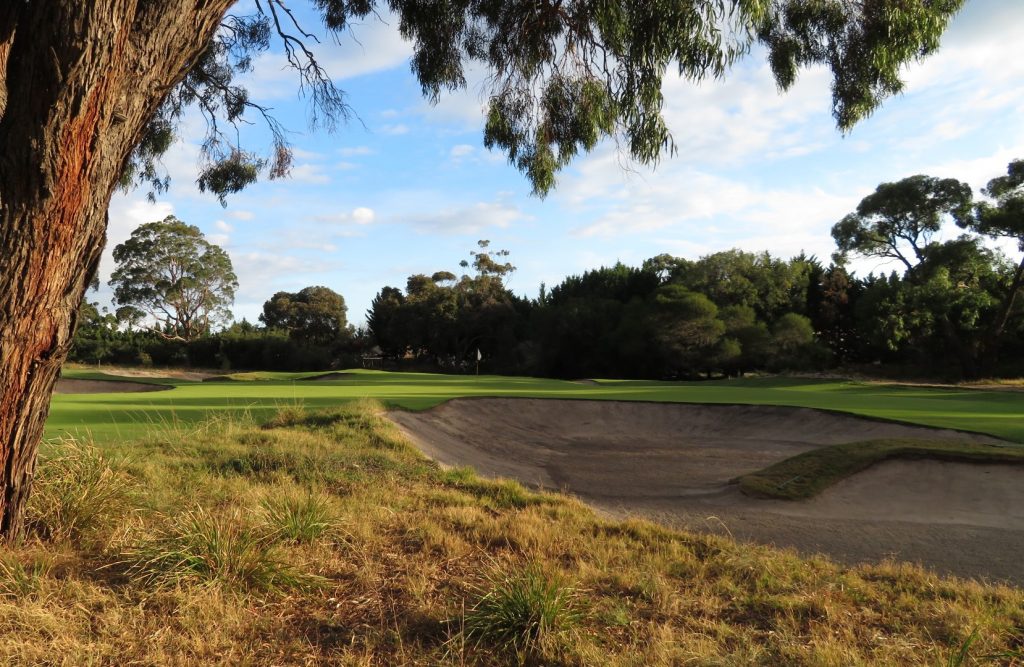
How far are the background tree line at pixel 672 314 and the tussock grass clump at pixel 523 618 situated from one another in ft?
115

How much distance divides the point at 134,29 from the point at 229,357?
45745 millimetres

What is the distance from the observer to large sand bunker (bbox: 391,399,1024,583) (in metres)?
6.77

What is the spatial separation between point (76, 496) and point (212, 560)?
1.61 m

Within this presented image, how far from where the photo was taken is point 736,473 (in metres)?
10.8

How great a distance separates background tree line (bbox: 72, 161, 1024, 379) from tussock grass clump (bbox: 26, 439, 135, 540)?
34.5 meters

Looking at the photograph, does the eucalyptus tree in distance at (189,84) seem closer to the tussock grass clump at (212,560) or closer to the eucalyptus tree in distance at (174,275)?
the tussock grass clump at (212,560)

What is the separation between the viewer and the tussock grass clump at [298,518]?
480 cm

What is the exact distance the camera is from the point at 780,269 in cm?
4250

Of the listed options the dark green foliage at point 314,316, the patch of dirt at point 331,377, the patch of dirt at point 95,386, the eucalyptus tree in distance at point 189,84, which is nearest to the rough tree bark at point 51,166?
the eucalyptus tree in distance at point 189,84

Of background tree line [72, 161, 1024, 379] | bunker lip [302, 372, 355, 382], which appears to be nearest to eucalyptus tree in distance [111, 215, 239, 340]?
background tree line [72, 161, 1024, 379]

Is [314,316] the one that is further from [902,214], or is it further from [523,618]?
[523,618]

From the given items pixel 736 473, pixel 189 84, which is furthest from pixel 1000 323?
pixel 189 84

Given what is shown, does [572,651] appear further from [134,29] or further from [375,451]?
[375,451]

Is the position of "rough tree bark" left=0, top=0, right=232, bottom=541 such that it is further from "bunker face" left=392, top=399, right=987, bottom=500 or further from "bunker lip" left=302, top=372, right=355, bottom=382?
"bunker lip" left=302, top=372, right=355, bottom=382
